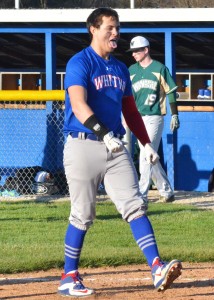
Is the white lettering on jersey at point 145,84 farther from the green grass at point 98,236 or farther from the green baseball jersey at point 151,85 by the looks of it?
the green grass at point 98,236

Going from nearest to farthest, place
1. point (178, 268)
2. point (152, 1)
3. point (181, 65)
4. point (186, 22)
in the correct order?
1. point (178, 268)
2. point (186, 22)
3. point (181, 65)
4. point (152, 1)

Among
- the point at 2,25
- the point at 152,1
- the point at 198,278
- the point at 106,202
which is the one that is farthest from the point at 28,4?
the point at 198,278

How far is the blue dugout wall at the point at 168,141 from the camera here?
16.2m

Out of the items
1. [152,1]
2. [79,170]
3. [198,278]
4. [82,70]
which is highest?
[152,1]

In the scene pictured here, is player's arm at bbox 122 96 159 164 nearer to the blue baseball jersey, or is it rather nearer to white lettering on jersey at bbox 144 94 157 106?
the blue baseball jersey

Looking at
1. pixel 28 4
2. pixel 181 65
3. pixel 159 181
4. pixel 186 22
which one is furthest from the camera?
pixel 28 4

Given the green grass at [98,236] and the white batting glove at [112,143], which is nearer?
the white batting glove at [112,143]

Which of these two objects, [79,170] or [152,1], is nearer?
[79,170]

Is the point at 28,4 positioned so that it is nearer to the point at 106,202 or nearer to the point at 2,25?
the point at 2,25

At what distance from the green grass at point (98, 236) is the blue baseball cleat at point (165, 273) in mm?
2035

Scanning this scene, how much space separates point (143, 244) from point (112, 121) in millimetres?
883

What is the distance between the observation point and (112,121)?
7273 millimetres

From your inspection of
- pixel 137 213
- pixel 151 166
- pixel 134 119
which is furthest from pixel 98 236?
pixel 137 213

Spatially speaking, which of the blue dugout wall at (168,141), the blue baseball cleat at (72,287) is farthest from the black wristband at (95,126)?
the blue dugout wall at (168,141)
